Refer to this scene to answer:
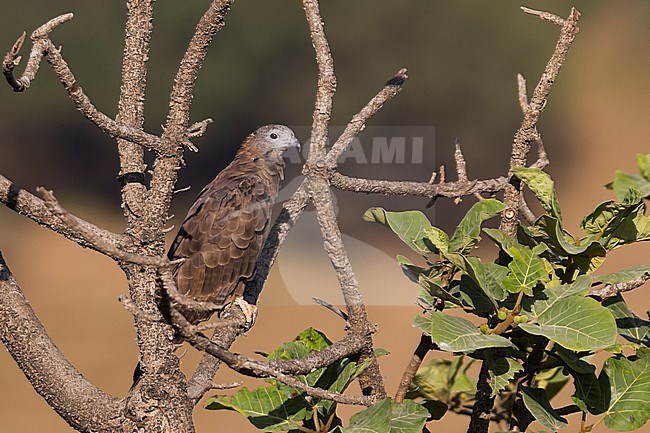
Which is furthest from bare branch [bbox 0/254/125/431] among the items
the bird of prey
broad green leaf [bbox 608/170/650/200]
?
the bird of prey

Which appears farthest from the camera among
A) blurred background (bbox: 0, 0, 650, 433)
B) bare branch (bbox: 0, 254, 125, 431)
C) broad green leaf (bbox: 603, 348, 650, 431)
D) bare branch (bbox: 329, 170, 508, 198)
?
blurred background (bbox: 0, 0, 650, 433)

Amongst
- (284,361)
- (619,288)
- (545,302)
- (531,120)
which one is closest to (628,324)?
(619,288)

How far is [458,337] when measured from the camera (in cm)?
112

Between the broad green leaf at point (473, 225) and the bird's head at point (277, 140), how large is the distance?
1957 millimetres

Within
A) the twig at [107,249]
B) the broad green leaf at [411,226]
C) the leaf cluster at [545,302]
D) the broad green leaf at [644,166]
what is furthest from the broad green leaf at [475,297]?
the twig at [107,249]

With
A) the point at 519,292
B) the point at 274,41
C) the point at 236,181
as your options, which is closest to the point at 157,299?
the point at 519,292

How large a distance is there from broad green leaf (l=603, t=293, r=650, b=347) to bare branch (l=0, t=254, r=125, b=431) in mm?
862

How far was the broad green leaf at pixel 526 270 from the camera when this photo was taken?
3.79 feet

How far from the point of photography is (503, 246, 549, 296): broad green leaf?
1.15 metres

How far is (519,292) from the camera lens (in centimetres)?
117

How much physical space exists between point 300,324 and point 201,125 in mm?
7979

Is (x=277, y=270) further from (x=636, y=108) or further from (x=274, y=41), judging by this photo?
(x=636, y=108)

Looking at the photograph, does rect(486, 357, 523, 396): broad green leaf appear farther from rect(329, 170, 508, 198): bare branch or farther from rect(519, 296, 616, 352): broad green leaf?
rect(329, 170, 508, 198): bare branch

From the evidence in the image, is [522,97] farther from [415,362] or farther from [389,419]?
[389,419]
